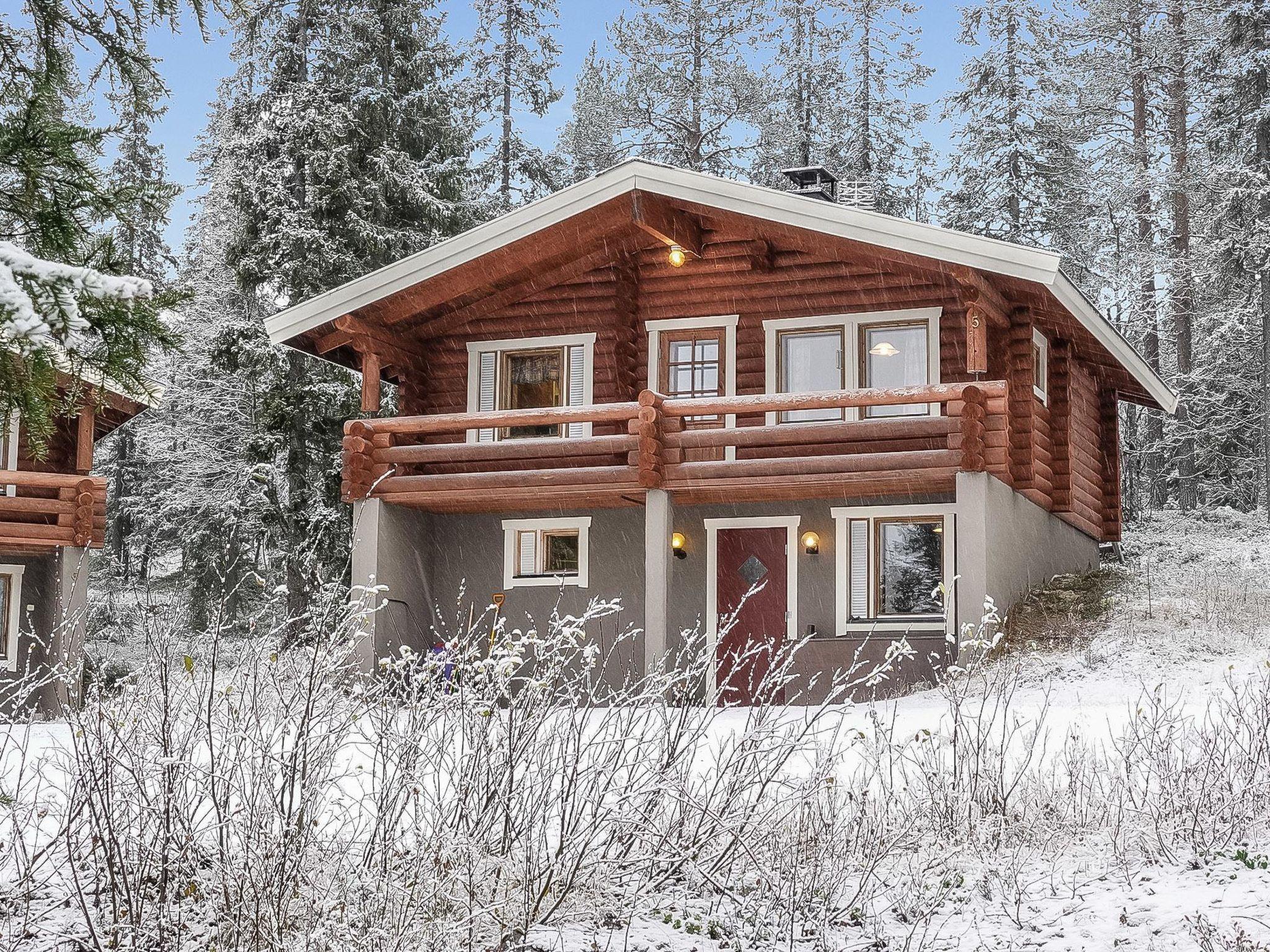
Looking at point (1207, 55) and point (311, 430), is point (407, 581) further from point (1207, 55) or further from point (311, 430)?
point (1207, 55)

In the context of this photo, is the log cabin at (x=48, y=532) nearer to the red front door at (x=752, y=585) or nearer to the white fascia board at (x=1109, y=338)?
the red front door at (x=752, y=585)

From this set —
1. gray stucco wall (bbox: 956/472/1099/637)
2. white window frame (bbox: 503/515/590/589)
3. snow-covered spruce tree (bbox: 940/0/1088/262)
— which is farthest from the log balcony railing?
snow-covered spruce tree (bbox: 940/0/1088/262)

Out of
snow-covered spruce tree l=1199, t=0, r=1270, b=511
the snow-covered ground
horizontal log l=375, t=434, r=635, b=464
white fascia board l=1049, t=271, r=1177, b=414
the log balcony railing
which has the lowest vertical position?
the snow-covered ground

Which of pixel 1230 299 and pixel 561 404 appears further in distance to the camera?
pixel 1230 299

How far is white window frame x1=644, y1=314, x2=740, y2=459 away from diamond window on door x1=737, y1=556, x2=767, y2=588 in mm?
1268

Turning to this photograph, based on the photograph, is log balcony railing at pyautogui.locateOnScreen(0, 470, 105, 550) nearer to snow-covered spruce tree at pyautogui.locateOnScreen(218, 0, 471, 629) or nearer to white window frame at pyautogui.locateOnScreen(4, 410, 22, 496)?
white window frame at pyautogui.locateOnScreen(4, 410, 22, 496)

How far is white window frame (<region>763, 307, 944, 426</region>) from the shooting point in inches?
641

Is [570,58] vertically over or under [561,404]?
over

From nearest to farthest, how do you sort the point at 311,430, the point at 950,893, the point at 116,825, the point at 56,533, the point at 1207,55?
the point at 116,825 → the point at 950,893 → the point at 56,533 → the point at 311,430 → the point at 1207,55

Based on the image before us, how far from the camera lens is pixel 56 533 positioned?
19.1 metres

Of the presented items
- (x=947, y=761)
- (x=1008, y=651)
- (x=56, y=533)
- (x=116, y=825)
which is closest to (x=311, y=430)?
(x=56, y=533)

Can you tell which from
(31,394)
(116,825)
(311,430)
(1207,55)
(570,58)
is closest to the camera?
(31,394)

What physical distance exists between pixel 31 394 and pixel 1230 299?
90.8 ft

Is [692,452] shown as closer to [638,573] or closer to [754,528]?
[754,528]
